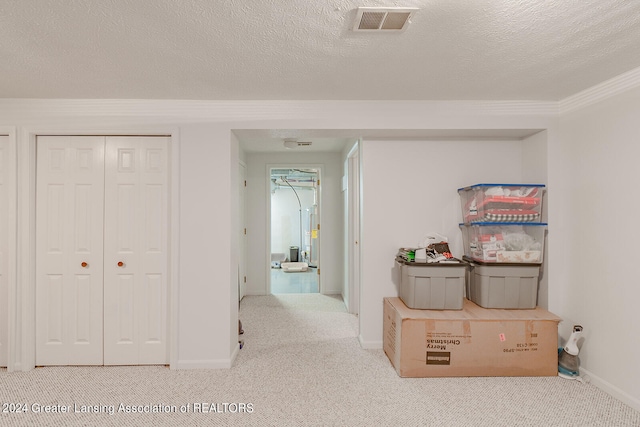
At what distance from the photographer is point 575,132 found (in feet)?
9.28

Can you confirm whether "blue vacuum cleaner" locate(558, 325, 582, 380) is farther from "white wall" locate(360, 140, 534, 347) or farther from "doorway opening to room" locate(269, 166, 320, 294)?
"doorway opening to room" locate(269, 166, 320, 294)

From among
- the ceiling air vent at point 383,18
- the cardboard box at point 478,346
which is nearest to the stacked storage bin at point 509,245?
the cardboard box at point 478,346

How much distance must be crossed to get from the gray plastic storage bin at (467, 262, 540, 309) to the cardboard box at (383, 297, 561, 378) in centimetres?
Answer: 16

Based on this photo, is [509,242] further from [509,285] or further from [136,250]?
[136,250]

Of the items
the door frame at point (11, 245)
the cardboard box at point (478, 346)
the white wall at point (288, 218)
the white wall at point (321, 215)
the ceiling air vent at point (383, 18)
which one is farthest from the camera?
the white wall at point (288, 218)

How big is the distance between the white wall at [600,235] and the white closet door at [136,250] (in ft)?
10.9

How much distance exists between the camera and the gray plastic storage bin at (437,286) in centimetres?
289

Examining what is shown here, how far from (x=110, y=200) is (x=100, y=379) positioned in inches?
56.1

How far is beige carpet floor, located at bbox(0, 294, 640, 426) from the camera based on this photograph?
224cm

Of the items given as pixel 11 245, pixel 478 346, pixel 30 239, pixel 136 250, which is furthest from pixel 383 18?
pixel 11 245

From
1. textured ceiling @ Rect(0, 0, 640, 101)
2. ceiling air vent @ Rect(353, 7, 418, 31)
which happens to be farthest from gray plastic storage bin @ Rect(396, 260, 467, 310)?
ceiling air vent @ Rect(353, 7, 418, 31)

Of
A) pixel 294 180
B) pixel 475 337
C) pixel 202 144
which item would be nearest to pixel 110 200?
pixel 202 144

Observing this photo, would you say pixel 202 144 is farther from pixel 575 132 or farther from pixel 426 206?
pixel 575 132

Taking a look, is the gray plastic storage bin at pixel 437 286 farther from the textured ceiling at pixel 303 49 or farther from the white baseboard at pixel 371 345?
the textured ceiling at pixel 303 49
